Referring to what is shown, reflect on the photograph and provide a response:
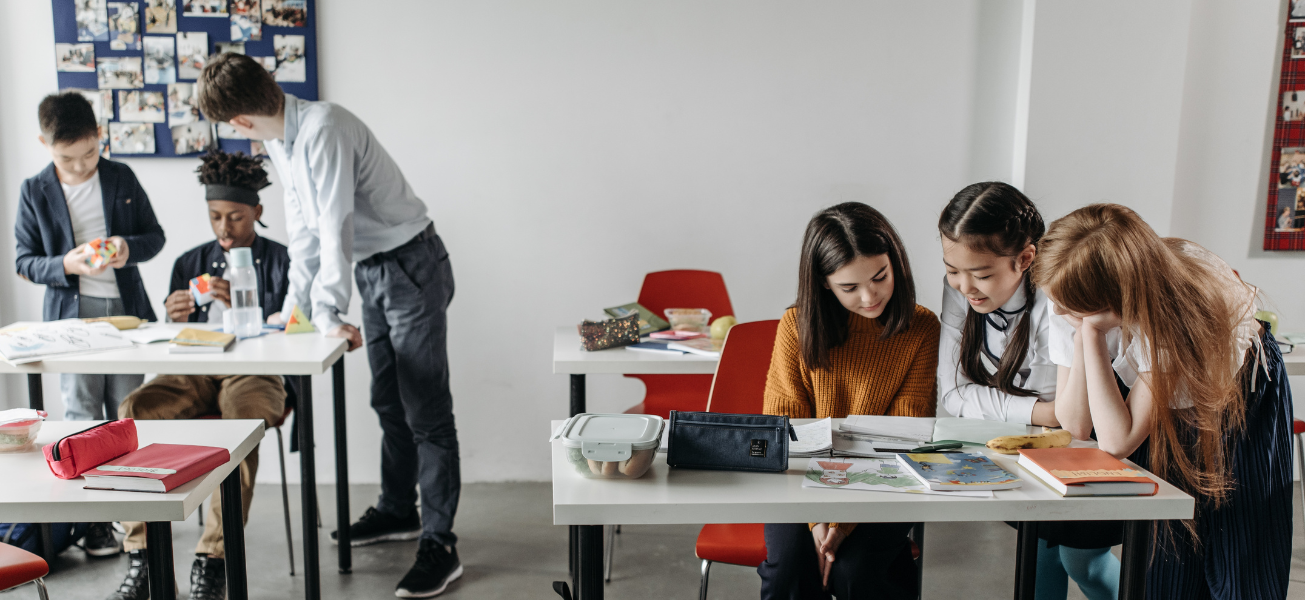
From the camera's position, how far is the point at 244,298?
2469 millimetres

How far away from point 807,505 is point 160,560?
107 cm

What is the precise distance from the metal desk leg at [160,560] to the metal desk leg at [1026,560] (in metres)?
1.54

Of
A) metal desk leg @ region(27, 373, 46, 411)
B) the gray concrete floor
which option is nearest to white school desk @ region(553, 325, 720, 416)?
the gray concrete floor

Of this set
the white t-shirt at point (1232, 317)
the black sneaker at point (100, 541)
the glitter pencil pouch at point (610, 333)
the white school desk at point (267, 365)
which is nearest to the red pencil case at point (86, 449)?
the white school desk at point (267, 365)

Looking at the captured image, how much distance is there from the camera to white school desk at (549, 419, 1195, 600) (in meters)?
1.22

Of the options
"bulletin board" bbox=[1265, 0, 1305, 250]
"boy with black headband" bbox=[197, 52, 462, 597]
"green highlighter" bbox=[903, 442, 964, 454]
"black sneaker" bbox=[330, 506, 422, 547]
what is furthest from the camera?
"bulletin board" bbox=[1265, 0, 1305, 250]

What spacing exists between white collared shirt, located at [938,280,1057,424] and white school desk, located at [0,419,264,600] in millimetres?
1492

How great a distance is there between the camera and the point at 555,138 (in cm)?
330

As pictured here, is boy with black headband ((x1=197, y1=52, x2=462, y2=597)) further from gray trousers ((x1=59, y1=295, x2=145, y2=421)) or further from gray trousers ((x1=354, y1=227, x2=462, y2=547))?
gray trousers ((x1=59, y1=295, x2=145, y2=421))

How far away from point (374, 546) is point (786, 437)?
1.92 metres

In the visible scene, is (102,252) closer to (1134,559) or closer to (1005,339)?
(1005,339)

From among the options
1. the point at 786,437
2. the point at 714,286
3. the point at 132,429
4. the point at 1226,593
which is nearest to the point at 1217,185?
the point at 714,286

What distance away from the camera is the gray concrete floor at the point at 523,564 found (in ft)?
8.02

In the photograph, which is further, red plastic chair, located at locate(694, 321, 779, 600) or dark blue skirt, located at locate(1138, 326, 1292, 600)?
red plastic chair, located at locate(694, 321, 779, 600)
